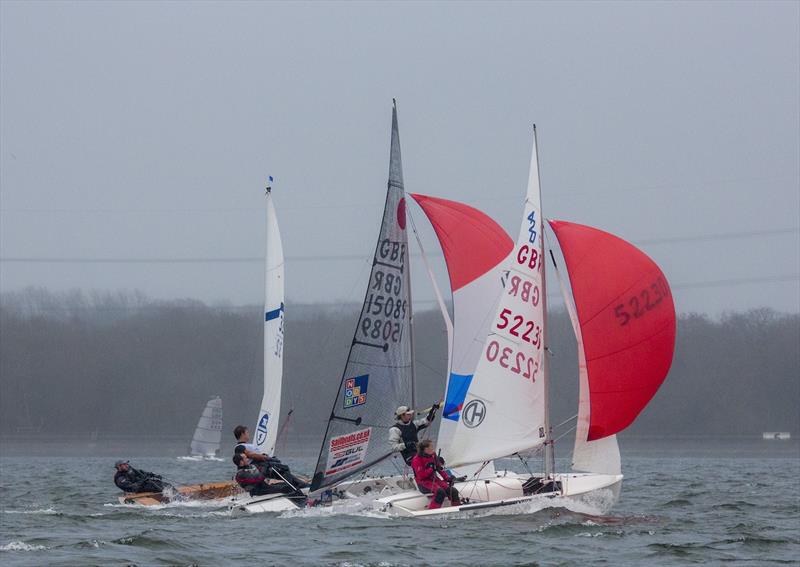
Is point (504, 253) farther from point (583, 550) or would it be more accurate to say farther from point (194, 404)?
point (194, 404)

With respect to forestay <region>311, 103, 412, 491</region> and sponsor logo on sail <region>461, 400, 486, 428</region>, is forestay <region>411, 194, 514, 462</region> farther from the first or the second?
sponsor logo on sail <region>461, 400, 486, 428</region>

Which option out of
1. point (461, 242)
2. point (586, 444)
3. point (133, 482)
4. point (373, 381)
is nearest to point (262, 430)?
point (133, 482)

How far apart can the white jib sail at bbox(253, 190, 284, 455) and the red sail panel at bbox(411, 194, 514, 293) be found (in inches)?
190

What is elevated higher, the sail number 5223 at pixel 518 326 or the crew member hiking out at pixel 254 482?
the sail number 5223 at pixel 518 326

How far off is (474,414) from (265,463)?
3.52 meters

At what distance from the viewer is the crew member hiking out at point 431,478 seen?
17984 mm

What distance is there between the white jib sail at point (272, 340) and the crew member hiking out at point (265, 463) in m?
3.59

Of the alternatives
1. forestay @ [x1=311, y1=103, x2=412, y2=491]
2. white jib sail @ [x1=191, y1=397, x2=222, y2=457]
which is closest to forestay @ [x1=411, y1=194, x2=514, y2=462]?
forestay @ [x1=311, y1=103, x2=412, y2=491]

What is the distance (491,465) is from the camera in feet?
68.7

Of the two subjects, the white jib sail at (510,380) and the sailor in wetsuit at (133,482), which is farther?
the sailor in wetsuit at (133,482)

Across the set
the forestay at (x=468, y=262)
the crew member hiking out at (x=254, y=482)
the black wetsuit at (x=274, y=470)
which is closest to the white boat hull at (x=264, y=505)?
the crew member hiking out at (x=254, y=482)

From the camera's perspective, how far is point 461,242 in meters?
21.1

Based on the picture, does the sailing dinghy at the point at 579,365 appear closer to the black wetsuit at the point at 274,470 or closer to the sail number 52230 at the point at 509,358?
the sail number 52230 at the point at 509,358

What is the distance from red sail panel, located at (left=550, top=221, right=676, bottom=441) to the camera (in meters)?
18.0
